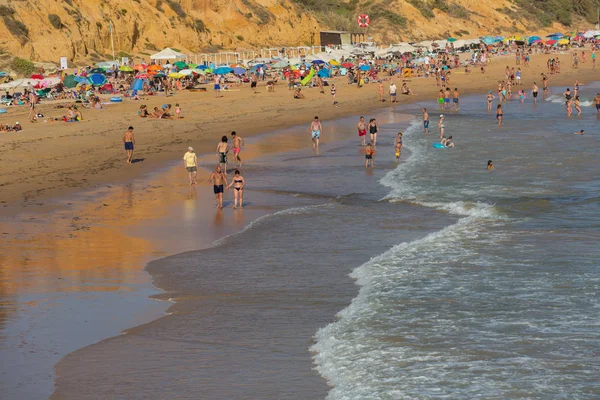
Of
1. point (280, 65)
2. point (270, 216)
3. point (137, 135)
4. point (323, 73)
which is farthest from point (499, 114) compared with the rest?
A: point (280, 65)

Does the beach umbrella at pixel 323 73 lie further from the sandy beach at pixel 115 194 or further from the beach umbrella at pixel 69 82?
the beach umbrella at pixel 69 82

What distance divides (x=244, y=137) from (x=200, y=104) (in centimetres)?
1003

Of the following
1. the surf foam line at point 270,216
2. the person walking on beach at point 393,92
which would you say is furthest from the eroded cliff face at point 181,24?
the surf foam line at point 270,216

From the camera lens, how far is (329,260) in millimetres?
16344

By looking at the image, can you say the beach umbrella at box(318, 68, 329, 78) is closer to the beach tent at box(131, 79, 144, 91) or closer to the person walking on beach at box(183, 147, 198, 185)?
the beach tent at box(131, 79, 144, 91)

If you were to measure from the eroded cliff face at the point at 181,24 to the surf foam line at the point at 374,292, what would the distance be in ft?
127

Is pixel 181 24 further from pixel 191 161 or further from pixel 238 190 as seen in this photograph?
pixel 238 190

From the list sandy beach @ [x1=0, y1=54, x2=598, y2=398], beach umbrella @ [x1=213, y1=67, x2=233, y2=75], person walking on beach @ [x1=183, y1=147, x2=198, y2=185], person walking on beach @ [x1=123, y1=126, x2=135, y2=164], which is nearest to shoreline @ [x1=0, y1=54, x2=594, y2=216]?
sandy beach @ [x1=0, y1=54, x2=598, y2=398]

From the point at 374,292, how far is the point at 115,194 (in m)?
11.6

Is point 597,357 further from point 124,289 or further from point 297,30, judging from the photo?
point 297,30

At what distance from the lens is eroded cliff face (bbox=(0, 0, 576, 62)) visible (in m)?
57.3

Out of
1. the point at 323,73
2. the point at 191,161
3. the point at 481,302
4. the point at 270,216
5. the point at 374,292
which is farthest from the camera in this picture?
the point at 323,73

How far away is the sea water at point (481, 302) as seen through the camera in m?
10.5

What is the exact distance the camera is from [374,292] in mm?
14141
